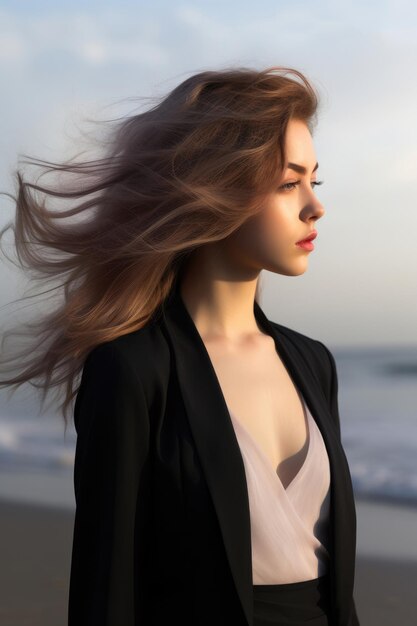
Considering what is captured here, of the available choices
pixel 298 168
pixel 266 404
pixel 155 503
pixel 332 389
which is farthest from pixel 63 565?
pixel 298 168

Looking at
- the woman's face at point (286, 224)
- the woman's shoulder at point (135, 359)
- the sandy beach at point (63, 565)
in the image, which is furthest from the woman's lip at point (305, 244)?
the sandy beach at point (63, 565)

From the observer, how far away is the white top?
2.24 m

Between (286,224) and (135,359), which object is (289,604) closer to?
(135,359)

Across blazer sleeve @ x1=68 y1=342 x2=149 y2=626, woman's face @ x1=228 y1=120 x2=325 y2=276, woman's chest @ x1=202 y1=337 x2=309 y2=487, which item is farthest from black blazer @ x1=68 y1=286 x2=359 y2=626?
woman's face @ x1=228 y1=120 x2=325 y2=276

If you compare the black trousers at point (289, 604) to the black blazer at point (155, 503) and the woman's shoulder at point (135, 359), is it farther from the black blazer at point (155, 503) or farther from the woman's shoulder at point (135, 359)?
the woman's shoulder at point (135, 359)

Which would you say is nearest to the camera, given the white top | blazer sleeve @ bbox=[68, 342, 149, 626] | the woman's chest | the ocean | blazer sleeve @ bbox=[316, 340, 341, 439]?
blazer sleeve @ bbox=[68, 342, 149, 626]

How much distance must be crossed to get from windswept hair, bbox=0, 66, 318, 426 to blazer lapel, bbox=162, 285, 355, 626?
0.13m

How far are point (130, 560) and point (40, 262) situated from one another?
35.1 inches

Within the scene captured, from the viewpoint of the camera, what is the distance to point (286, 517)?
7.44 ft

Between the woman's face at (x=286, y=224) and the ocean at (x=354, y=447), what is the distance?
10.6 ft

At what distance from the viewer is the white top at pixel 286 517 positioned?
7.36 feet

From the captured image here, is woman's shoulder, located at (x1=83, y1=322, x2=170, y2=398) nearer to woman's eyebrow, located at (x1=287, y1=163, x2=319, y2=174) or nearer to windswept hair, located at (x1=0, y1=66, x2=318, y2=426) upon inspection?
windswept hair, located at (x1=0, y1=66, x2=318, y2=426)

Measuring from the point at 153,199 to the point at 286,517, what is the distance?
0.80 meters

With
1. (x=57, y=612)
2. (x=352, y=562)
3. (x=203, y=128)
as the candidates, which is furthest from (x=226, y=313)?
(x=57, y=612)
